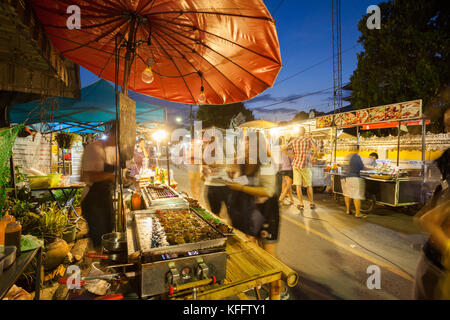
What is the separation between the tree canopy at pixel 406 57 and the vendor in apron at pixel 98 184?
49.7 feet

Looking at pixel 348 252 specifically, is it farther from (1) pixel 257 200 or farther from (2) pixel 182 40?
(2) pixel 182 40

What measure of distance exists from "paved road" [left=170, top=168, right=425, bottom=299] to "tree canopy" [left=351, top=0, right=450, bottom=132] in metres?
10.3

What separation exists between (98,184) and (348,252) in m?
4.48

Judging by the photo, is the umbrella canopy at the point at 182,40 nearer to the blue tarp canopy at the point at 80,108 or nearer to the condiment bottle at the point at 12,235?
the condiment bottle at the point at 12,235

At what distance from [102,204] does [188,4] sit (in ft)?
9.95

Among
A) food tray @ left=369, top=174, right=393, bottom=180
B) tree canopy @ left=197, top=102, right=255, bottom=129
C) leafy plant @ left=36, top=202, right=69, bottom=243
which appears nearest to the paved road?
food tray @ left=369, top=174, right=393, bottom=180

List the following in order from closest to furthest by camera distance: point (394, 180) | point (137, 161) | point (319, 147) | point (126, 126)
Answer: point (126, 126) → point (394, 180) → point (137, 161) → point (319, 147)

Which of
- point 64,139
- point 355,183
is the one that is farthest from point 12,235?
point 355,183

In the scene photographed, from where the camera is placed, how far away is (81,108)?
Result: 559 centimetres

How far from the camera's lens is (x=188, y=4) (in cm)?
184

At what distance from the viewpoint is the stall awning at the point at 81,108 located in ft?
Result: 17.7

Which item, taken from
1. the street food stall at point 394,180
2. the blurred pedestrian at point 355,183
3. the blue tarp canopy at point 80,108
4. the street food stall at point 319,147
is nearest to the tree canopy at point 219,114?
the street food stall at point 319,147
